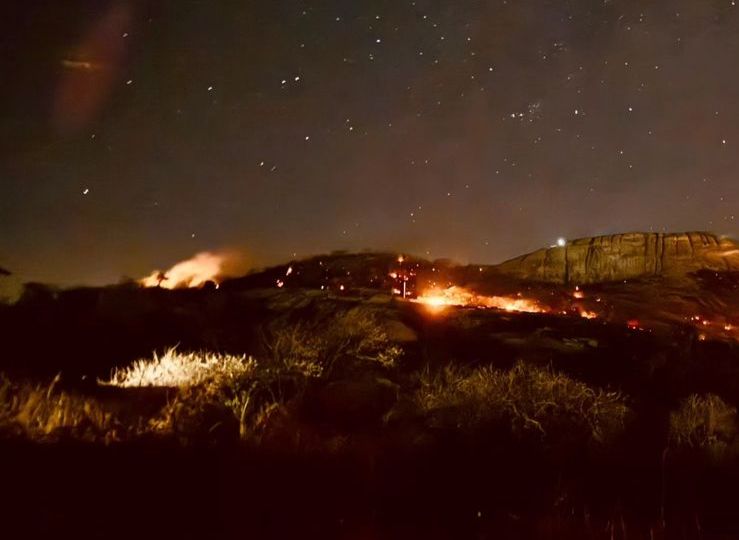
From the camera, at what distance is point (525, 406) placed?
49.2ft

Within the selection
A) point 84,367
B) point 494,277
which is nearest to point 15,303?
point 84,367

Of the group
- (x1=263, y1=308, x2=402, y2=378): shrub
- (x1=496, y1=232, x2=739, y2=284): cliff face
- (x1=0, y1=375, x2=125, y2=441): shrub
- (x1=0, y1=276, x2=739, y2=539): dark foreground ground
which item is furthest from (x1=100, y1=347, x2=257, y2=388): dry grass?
(x1=496, y1=232, x2=739, y2=284): cliff face

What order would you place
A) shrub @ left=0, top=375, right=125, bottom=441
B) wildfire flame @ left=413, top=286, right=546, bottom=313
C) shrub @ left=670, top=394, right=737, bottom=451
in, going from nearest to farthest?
shrub @ left=0, top=375, right=125, bottom=441
shrub @ left=670, top=394, right=737, bottom=451
wildfire flame @ left=413, top=286, right=546, bottom=313

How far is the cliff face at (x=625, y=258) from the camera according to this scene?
252ft

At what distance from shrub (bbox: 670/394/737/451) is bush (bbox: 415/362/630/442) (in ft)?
3.96

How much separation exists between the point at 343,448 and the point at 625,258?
7870 centimetres

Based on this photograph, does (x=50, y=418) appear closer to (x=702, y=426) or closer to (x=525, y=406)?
(x=525, y=406)

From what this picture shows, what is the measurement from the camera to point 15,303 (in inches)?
995

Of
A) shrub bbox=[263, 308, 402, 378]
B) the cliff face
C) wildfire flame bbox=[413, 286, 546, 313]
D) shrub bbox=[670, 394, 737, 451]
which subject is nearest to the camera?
shrub bbox=[670, 394, 737, 451]

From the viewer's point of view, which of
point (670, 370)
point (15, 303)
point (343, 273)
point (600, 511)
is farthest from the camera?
point (343, 273)

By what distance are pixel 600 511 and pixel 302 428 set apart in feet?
18.7

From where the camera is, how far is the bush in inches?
555

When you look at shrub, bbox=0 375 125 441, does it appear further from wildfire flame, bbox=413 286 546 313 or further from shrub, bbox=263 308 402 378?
wildfire flame, bbox=413 286 546 313

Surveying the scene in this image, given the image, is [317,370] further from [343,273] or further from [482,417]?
[343,273]
